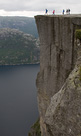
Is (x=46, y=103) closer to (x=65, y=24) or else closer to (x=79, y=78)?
(x=65, y=24)

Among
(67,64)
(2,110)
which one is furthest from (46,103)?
(2,110)

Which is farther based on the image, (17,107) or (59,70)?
(17,107)

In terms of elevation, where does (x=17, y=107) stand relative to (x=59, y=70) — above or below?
below

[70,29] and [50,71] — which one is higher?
[70,29]

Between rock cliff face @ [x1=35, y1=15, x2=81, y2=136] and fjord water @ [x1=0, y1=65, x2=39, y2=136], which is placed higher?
rock cliff face @ [x1=35, y1=15, x2=81, y2=136]
